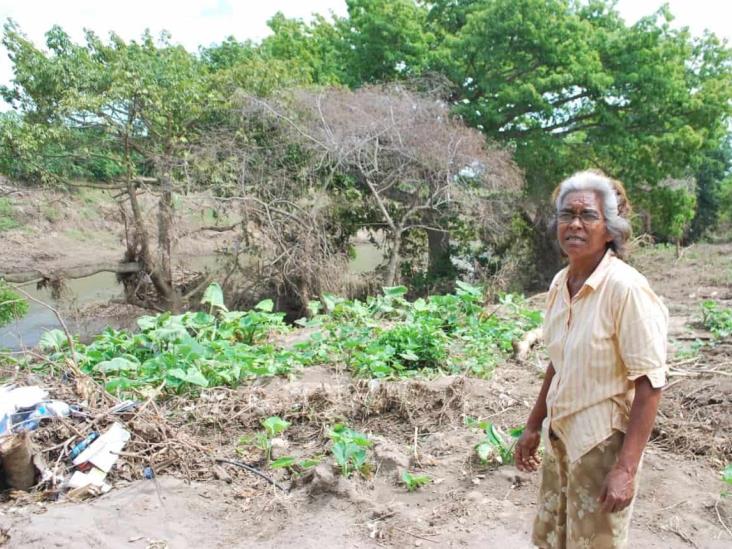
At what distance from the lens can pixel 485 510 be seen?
113 inches

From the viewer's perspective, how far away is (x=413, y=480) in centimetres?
306

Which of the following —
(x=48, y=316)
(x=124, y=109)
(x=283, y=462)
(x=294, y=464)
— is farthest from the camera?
(x=48, y=316)

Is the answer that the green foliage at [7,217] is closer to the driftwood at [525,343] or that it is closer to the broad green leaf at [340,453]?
the driftwood at [525,343]

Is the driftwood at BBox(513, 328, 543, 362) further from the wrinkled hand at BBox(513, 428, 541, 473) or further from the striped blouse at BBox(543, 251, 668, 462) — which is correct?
the striped blouse at BBox(543, 251, 668, 462)

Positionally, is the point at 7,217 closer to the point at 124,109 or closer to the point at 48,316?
the point at 48,316

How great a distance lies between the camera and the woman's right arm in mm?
2152

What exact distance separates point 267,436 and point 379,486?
2.76 ft

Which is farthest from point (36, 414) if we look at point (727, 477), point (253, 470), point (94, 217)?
point (94, 217)

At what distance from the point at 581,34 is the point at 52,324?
43.9ft

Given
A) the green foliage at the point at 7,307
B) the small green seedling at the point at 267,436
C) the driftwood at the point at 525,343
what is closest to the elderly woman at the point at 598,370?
the small green seedling at the point at 267,436

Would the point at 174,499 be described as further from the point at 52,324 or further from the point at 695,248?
the point at 695,248

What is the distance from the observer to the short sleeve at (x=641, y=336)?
Result: 1.63 metres

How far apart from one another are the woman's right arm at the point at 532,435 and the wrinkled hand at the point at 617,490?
1.53 feet

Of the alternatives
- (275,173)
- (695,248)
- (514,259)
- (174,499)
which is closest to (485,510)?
(174,499)
